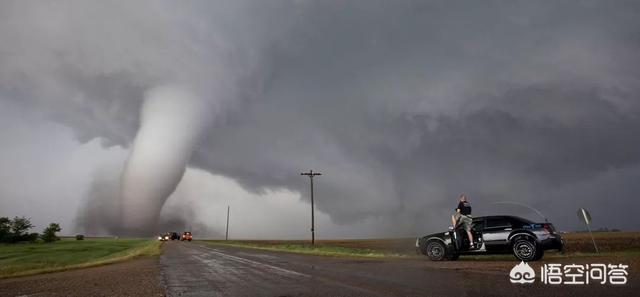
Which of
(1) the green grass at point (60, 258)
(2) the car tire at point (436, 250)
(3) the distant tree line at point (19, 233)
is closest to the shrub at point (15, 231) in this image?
(3) the distant tree line at point (19, 233)

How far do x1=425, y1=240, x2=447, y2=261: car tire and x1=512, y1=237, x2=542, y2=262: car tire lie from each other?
2.49m

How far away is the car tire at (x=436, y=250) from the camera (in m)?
14.7

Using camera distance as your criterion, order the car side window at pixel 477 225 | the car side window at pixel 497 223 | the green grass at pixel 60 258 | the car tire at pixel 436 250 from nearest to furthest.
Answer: the car side window at pixel 497 223
the car side window at pixel 477 225
the car tire at pixel 436 250
the green grass at pixel 60 258

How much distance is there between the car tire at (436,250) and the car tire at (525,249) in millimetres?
2485

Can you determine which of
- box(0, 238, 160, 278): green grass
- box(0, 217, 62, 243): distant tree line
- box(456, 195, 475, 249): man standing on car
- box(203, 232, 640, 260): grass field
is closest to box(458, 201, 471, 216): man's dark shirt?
box(456, 195, 475, 249): man standing on car

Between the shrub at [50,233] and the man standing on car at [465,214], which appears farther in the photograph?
the shrub at [50,233]

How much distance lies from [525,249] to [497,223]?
137 centimetres

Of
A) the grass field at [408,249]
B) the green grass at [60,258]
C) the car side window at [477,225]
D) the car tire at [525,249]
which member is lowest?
the green grass at [60,258]

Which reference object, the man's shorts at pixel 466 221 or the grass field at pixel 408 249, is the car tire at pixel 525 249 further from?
the grass field at pixel 408 249

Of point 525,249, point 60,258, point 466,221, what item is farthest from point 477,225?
point 60,258

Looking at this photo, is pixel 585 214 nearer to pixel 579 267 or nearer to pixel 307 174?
pixel 579 267

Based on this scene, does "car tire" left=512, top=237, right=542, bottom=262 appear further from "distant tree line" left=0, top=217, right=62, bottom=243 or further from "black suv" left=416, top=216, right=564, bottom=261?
"distant tree line" left=0, top=217, right=62, bottom=243

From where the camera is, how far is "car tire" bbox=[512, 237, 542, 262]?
12773 mm

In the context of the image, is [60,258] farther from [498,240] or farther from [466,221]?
[498,240]
